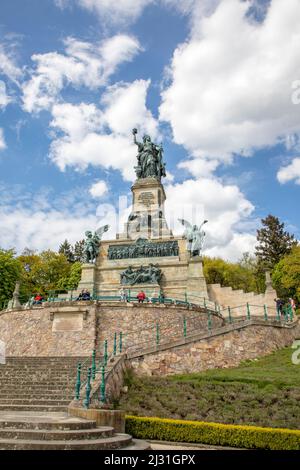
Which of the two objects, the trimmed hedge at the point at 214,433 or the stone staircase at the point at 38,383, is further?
the stone staircase at the point at 38,383

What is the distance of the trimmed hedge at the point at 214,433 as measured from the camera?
851 centimetres

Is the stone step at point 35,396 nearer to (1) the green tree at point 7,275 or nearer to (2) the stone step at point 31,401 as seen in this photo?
(2) the stone step at point 31,401

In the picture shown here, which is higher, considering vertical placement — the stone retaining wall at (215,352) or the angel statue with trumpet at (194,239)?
the angel statue with trumpet at (194,239)

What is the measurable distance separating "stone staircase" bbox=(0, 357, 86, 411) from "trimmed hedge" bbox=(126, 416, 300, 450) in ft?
7.97

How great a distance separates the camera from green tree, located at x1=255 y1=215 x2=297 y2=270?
5381 centimetres

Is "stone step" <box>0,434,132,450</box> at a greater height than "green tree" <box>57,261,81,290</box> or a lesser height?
lesser

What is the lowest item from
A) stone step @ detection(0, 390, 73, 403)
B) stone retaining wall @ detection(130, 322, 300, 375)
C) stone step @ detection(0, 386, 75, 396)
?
stone step @ detection(0, 390, 73, 403)

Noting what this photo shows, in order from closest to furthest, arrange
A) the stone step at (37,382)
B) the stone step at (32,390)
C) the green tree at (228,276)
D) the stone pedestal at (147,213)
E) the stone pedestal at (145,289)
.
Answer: the stone step at (32,390), the stone step at (37,382), the stone pedestal at (145,289), the stone pedestal at (147,213), the green tree at (228,276)

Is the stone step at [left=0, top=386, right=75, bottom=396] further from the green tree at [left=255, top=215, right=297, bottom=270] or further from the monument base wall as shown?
the green tree at [left=255, top=215, right=297, bottom=270]

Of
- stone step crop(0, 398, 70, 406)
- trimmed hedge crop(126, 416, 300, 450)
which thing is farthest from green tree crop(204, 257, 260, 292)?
trimmed hedge crop(126, 416, 300, 450)

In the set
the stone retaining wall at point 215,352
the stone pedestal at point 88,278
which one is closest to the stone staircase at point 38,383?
the stone retaining wall at point 215,352

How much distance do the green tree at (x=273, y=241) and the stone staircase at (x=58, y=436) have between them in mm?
48285
